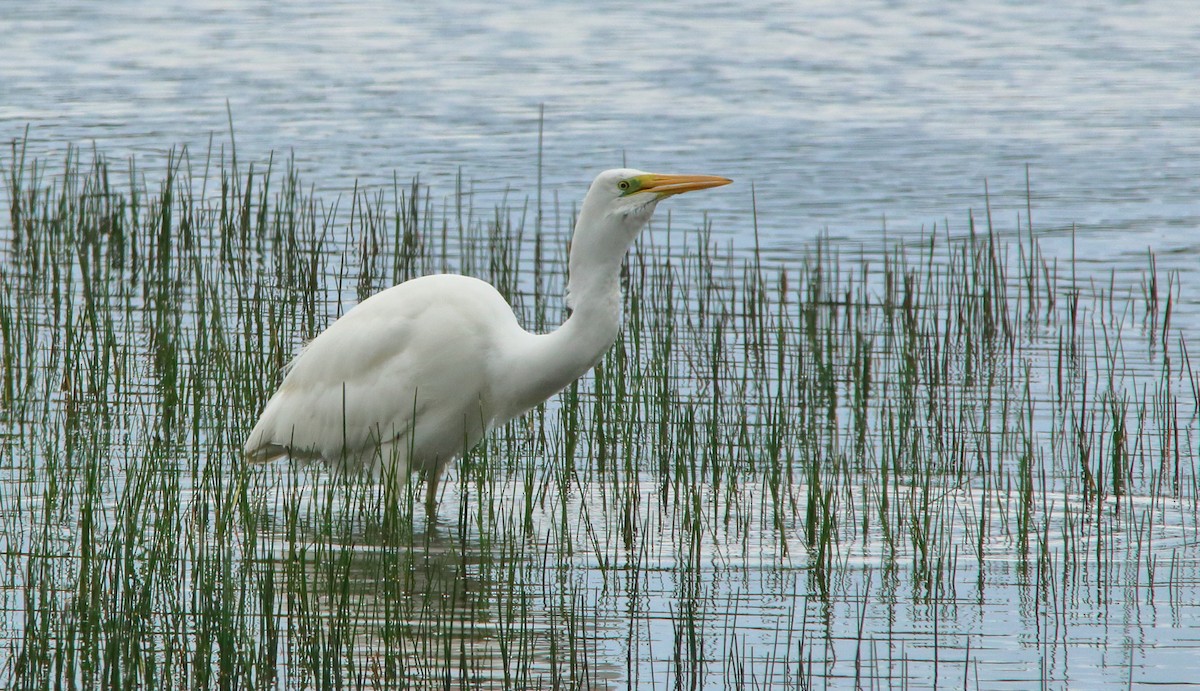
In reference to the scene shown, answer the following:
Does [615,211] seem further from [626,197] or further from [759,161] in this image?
[759,161]

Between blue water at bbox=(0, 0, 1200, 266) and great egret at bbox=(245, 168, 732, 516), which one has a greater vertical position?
blue water at bbox=(0, 0, 1200, 266)

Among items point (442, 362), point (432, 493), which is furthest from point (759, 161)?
point (442, 362)

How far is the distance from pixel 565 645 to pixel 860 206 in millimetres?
9991

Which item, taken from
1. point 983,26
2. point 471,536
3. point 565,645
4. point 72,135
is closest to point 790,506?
point 471,536

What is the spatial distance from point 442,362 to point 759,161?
10.4m

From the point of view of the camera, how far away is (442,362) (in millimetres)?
7023

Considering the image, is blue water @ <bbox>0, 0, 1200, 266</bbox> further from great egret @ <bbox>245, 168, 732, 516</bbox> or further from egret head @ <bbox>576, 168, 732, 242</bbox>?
egret head @ <bbox>576, 168, 732, 242</bbox>

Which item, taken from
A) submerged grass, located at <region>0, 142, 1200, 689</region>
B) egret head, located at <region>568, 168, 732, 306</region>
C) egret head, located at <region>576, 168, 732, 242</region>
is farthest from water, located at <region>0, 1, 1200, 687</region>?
egret head, located at <region>576, 168, 732, 242</region>

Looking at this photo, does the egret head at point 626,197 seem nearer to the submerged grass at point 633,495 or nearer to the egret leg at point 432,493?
the submerged grass at point 633,495

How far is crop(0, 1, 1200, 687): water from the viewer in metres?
5.66

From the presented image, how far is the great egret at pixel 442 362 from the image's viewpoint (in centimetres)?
666

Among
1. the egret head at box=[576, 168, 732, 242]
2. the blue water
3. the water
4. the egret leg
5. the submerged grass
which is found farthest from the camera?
the blue water

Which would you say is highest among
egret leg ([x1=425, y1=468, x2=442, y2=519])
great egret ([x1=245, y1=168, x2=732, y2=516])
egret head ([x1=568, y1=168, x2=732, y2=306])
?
egret head ([x1=568, y1=168, x2=732, y2=306])

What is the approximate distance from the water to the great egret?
0.30 metres
